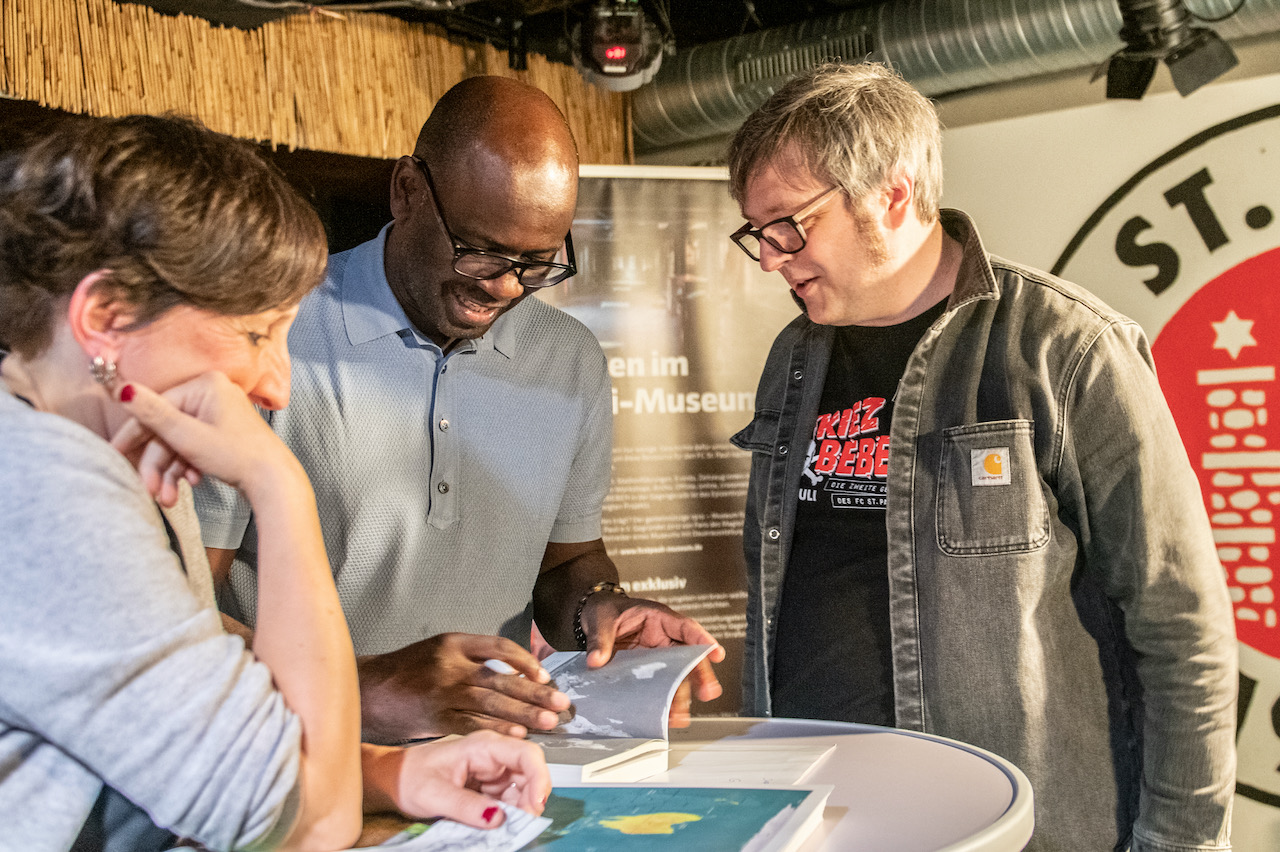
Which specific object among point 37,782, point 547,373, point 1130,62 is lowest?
point 37,782

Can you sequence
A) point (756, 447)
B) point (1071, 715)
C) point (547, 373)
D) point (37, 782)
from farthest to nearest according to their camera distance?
1. point (756, 447)
2. point (547, 373)
3. point (1071, 715)
4. point (37, 782)

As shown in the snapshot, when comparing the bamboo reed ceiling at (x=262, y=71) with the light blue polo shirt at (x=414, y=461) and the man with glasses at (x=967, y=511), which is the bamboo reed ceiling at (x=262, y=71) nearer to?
the light blue polo shirt at (x=414, y=461)

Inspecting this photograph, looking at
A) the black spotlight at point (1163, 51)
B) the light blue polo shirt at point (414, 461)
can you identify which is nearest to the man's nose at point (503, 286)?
the light blue polo shirt at point (414, 461)

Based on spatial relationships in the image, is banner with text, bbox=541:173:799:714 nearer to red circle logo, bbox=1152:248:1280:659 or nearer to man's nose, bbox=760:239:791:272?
red circle logo, bbox=1152:248:1280:659

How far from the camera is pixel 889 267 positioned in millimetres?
2000

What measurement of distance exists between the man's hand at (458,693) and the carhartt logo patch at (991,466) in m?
0.88

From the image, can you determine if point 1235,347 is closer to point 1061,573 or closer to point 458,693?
point 1061,573

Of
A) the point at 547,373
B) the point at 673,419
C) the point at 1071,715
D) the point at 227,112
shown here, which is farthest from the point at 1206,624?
the point at 227,112

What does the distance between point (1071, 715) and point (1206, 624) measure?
27cm

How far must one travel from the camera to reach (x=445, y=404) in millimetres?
1967

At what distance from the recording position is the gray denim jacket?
65.2 inches

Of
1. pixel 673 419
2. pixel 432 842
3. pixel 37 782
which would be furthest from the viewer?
pixel 673 419

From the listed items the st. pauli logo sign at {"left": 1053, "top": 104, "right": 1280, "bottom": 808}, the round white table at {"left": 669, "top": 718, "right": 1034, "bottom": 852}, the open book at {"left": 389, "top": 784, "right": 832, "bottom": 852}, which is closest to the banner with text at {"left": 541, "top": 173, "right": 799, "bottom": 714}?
the st. pauli logo sign at {"left": 1053, "top": 104, "right": 1280, "bottom": 808}

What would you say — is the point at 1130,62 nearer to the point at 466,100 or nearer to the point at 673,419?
the point at 673,419
